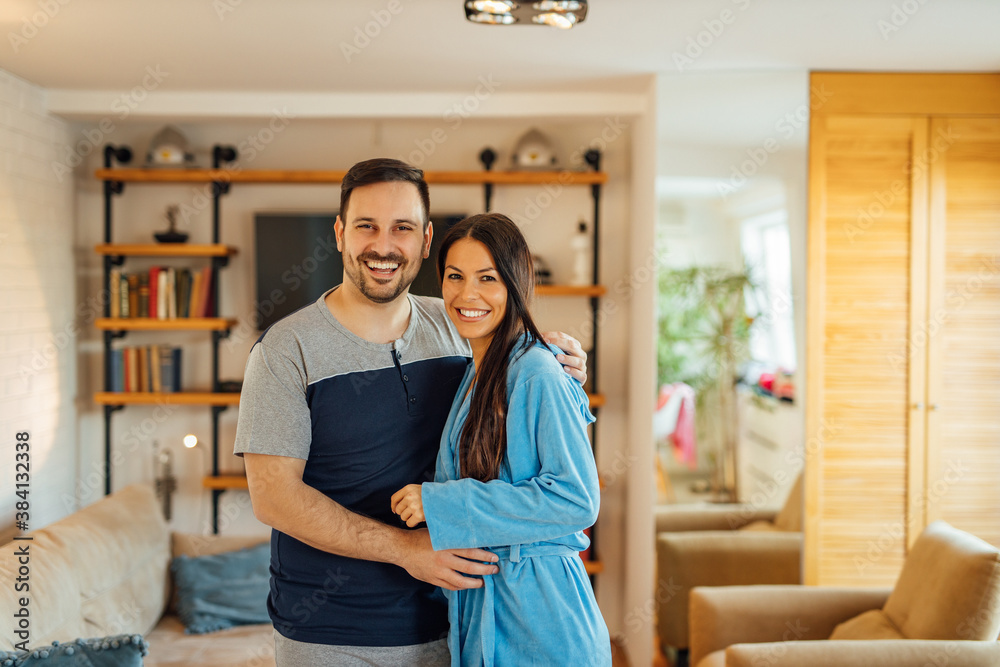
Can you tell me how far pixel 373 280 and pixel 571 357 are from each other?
43 centimetres

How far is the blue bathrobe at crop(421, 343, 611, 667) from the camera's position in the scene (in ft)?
4.15

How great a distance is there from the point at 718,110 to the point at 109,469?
3.27m

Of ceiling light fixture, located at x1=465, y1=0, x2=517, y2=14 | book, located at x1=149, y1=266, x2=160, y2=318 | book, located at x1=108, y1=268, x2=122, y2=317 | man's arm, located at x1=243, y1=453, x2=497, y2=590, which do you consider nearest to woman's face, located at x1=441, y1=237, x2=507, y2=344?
man's arm, located at x1=243, y1=453, x2=497, y2=590

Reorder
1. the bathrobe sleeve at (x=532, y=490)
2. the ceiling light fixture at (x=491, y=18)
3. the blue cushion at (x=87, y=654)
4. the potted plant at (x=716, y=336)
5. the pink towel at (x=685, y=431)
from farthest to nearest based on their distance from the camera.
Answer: the pink towel at (x=685, y=431)
the potted plant at (x=716, y=336)
the ceiling light fixture at (x=491, y=18)
the blue cushion at (x=87, y=654)
the bathrobe sleeve at (x=532, y=490)

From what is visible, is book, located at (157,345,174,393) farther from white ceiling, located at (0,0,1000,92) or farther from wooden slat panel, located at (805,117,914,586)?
wooden slat panel, located at (805,117,914,586)

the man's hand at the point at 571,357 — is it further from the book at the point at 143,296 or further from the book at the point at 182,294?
the book at the point at 143,296

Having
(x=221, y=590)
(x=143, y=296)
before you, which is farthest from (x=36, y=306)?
(x=221, y=590)

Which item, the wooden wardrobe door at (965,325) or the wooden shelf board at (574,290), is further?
the wooden shelf board at (574,290)

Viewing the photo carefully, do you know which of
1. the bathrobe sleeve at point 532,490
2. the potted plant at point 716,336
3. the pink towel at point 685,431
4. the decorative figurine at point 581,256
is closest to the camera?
the bathrobe sleeve at point 532,490

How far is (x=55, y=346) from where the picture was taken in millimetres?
3281

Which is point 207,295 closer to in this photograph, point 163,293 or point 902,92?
point 163,293

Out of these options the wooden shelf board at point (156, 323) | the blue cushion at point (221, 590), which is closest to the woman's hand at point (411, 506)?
the blue cushion at point (221, 590)

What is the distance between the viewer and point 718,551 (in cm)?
298

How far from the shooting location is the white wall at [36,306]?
287cm
